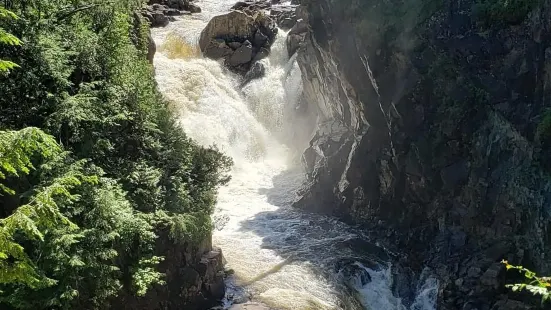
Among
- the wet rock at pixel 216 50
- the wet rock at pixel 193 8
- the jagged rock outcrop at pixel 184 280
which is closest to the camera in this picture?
the jagged rock outcrop at pixel 184 280

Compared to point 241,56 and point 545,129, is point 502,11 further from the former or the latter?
point 241,56

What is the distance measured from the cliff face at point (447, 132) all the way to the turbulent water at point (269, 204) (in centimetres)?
175

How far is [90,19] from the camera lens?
55.0ft

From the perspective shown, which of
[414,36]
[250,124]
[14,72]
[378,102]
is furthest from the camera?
[250,124]

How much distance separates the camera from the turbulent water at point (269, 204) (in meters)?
18.0

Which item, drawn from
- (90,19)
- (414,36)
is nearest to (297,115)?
(414,36)

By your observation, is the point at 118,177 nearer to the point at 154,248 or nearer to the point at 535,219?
the point at 154,248

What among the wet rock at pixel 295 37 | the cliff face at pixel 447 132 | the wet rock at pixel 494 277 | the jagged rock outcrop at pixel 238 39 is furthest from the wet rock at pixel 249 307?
the wet rock at pixel 295 37

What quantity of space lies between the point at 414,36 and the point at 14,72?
1484 centimetres

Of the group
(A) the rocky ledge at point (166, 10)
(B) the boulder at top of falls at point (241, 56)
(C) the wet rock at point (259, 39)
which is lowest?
(B) the boulder at top of falls at point (241, 56)

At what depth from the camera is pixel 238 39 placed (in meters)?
37.7

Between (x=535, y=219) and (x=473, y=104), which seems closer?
(x=535, y=219)

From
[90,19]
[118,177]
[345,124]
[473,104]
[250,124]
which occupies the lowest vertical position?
[250,124]

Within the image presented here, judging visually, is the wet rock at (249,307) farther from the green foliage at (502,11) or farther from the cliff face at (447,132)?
the green foliage at (502,11)
